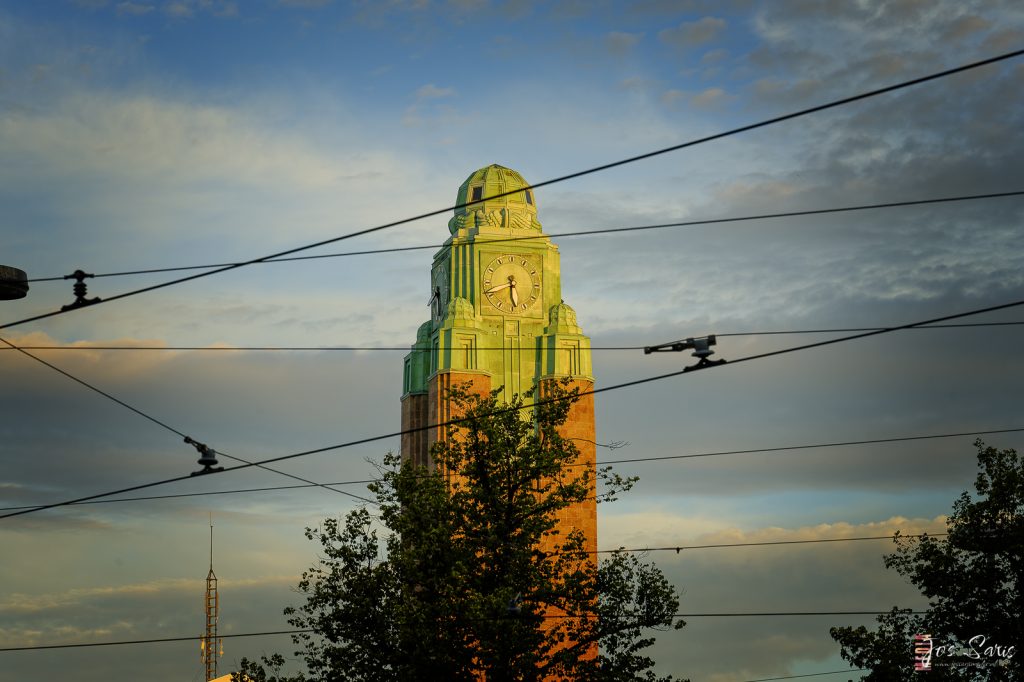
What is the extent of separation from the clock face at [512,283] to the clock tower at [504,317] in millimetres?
41

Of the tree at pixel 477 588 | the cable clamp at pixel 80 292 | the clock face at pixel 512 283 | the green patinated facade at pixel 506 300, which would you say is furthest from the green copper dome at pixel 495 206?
the cable clamp at pixel 80 292

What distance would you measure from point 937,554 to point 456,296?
26771 millimetres

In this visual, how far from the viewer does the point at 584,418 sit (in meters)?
56.6

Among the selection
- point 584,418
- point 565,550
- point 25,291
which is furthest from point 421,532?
point 584,418

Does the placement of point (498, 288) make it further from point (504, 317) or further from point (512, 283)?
point (504, 317)

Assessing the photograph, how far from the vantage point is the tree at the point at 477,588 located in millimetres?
35406

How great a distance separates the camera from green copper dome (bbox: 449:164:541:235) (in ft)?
193

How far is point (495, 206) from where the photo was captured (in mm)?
59031

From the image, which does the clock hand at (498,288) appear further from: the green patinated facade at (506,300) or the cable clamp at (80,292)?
the cable clamp at (80,292)

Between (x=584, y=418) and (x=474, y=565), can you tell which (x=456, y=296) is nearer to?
(x=584, y=418)

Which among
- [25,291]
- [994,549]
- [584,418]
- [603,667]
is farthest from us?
[584,418]

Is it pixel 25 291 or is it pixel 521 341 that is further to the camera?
pixel 521 341

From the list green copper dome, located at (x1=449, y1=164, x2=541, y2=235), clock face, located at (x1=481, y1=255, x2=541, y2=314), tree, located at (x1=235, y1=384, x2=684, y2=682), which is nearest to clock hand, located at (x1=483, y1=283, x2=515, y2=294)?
→ clock face, located at (x1=481, y1=255, x2=541, y2=314)
